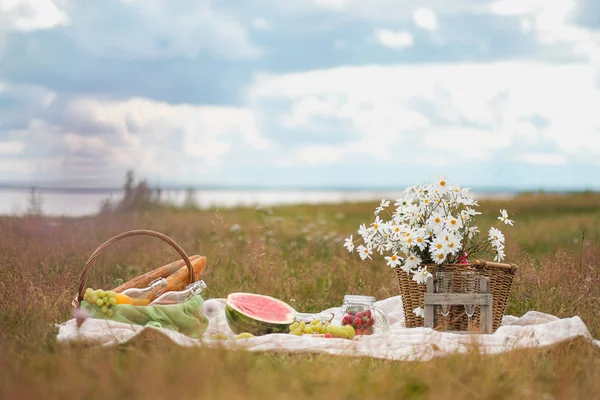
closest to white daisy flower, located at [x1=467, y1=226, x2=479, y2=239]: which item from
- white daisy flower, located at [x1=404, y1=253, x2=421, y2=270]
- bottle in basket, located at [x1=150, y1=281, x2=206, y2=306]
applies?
white daisy flower, located at [x1=404, y1=253, x2=421, y2=270]

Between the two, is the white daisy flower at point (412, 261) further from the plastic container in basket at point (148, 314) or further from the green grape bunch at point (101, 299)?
the green grape bunch at point (101, 299)

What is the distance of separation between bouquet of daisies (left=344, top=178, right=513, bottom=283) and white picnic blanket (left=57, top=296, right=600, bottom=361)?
71 centimetres

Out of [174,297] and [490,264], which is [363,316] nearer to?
[490,264]

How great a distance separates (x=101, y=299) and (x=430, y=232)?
297 cm

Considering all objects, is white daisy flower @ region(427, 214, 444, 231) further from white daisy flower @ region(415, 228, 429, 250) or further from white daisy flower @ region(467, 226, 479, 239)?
white daisy flower @ region(467, 226, 479, 239)

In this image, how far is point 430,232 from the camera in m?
6.58

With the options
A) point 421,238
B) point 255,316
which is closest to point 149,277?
point 255,316

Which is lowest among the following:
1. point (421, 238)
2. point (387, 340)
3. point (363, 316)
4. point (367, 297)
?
point (387, 340)

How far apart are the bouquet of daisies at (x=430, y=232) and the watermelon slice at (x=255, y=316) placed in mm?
971

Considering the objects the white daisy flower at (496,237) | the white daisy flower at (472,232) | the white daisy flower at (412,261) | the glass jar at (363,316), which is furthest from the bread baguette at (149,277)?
the white daisy flower at (496,237)

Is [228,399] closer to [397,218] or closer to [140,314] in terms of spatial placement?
[140,314]

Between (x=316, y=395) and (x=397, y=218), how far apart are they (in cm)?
308

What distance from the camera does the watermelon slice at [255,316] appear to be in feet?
21.1

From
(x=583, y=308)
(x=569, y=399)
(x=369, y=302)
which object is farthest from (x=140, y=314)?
(x=583, y=308)
